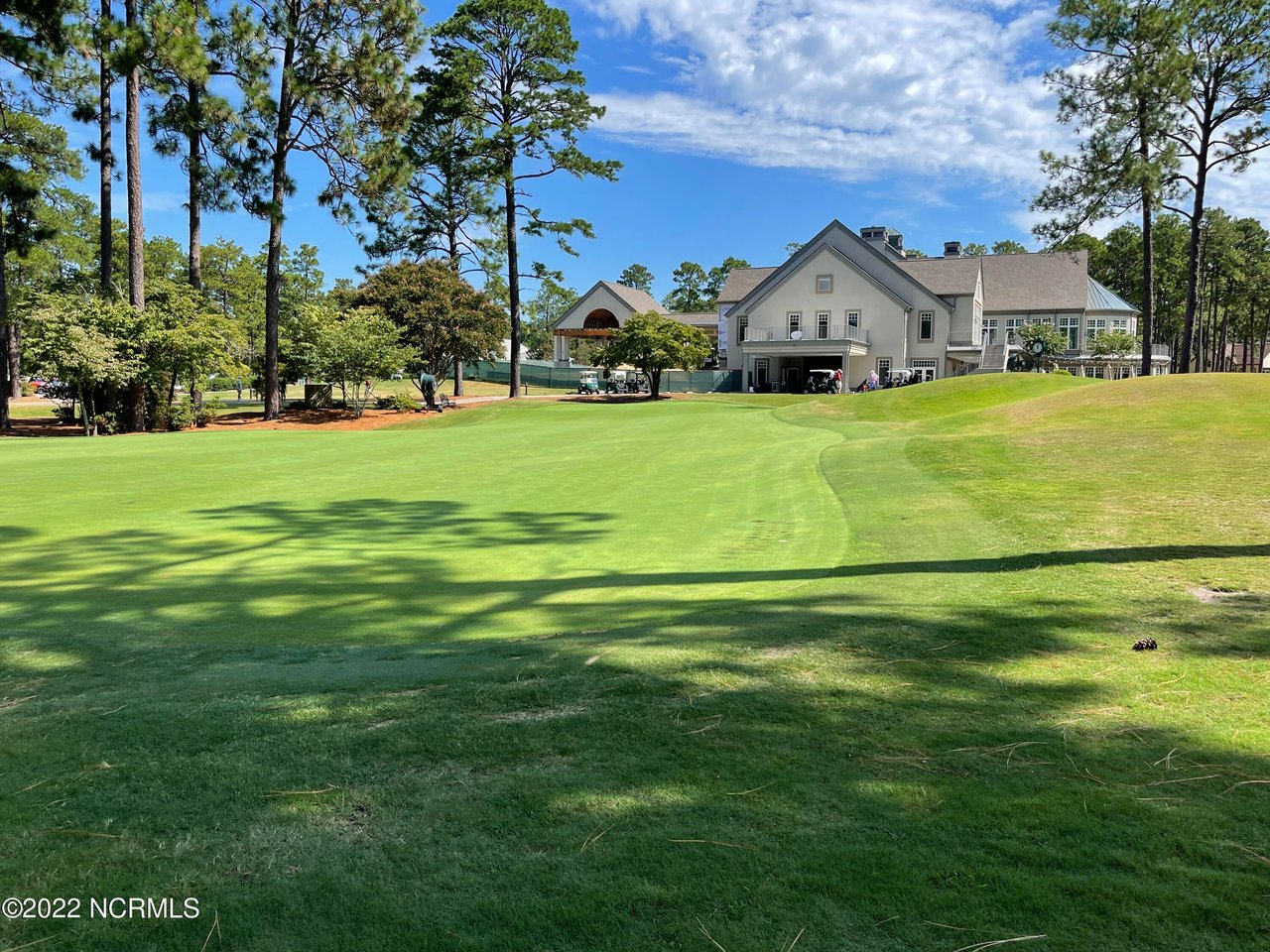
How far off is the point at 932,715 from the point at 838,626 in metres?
1.56

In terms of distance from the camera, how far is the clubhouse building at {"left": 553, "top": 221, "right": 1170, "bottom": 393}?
5612 cm

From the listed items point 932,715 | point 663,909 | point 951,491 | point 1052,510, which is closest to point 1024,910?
point 663,909

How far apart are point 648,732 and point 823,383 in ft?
170

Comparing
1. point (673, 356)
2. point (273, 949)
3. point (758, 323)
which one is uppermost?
point (758, 323)

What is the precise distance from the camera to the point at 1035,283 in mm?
64000

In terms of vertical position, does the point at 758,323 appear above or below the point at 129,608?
above

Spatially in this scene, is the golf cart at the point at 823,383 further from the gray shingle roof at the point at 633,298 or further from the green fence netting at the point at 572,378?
the gray shingle roof at the point at 633,298

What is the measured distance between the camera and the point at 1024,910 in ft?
7.04

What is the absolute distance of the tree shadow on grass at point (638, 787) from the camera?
2133 millimetres

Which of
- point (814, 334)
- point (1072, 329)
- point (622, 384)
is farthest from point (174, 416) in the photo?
point (1072, 329)

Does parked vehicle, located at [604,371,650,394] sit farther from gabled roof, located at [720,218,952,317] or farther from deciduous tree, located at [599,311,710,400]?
gabled roof, located at [720,218,952,317]

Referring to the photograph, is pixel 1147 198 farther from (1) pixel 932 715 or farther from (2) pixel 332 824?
(2) pixel 332 824

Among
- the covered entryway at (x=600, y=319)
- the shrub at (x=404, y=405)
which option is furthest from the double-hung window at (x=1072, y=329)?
the shrub at (x=404, y=405)

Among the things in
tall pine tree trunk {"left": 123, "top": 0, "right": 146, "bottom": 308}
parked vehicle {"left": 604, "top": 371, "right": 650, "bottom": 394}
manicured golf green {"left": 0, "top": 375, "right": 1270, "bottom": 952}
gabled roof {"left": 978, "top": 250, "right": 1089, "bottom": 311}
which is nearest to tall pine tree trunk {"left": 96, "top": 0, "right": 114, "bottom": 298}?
tall pine tree trunk {"left": 123, "top": 0, "right": 146, "bottom": 308}
